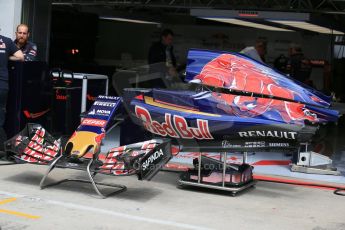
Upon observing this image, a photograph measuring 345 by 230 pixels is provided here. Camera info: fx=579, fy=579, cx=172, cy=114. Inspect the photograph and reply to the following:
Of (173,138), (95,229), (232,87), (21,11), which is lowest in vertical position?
(95,229)

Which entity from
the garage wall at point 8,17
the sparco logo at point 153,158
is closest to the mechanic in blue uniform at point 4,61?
the garage wall at point 8,17

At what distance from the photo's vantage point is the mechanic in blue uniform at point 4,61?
842 cm

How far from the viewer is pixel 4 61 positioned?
8.44 m

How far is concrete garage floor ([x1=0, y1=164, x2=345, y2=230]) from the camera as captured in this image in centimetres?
564

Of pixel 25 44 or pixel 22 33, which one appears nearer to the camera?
pixel 22 33

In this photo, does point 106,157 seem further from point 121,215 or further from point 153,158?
point 121,215

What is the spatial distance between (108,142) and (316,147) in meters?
4.04

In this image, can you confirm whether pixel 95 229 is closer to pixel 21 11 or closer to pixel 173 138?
pixel 173 138

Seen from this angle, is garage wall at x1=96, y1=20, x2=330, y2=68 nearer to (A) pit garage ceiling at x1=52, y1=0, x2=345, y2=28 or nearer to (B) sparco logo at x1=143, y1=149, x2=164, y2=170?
(A) pit garage ceiling at x1=52, y1=0, x2=345, y2=28

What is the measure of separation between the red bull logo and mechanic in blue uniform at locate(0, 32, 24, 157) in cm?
255

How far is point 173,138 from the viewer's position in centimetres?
691

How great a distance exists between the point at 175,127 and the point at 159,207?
98 centimetres

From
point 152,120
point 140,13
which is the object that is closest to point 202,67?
point 152,120

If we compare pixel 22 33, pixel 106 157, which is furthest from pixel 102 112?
pixel 22 33
